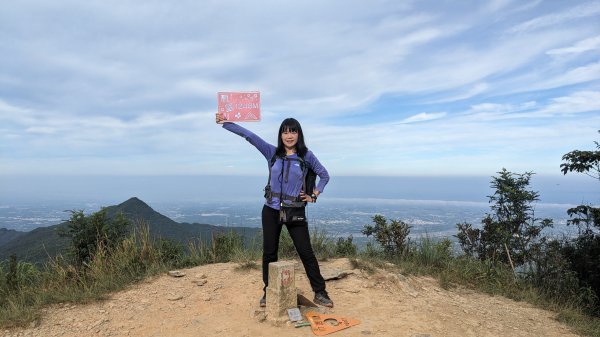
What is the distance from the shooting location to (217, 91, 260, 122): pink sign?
420cm

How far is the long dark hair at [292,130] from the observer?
407 centimetres

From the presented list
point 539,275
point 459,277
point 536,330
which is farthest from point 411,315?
point 539,275

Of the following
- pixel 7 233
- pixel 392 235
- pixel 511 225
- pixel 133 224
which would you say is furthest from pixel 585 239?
pixel 7 233

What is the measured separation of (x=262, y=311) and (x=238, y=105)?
2.40 metres

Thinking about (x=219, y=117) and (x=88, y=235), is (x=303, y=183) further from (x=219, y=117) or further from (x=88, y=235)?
(x=88, y=235)

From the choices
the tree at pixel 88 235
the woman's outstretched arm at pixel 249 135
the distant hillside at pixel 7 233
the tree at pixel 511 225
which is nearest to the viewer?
the woman's outstretched arm at pixel 249 135

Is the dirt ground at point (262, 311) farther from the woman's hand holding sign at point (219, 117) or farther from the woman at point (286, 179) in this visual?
the woman's hand holding sign at point (219, 117)

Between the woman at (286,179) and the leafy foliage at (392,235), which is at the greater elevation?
the woman at (286,179)

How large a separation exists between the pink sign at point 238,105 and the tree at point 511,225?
5.11m

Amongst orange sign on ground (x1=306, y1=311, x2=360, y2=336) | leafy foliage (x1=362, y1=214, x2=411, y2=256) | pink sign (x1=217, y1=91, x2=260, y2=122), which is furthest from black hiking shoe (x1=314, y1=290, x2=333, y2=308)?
leafy foliage (x1=362, y1=214, x2=411, y2=256)

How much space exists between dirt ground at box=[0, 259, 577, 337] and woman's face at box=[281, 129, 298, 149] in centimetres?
194

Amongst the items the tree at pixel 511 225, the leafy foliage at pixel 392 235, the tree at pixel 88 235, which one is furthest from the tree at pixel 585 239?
the tree at pixel 88 235

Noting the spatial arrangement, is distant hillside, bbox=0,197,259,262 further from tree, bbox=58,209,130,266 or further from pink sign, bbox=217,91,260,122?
pink sign, bbox=217,91,260,122

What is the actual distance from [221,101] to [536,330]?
4679 mm
